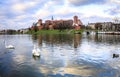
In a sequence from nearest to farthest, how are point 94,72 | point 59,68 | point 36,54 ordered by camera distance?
point 94,72, point 59,68, point 36,54

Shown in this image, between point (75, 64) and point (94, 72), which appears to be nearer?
point (94, 72)

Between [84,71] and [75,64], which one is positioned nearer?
[84,71]

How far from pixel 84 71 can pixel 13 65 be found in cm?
1057

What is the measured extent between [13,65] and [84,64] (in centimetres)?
1062

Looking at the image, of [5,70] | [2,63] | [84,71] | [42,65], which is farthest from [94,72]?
[2,63]

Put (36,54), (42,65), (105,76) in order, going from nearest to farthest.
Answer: (105,76) → (42,65) → (36,54)

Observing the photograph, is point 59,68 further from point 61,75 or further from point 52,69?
point 61,75

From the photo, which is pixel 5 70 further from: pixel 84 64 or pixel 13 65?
pixel 84 64

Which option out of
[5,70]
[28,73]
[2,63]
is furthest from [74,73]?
[2,63]

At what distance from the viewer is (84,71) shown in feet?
99.0

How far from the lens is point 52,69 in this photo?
3102 centimetres

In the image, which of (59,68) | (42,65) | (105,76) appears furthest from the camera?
(42,65)

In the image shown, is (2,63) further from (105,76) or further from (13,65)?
(105,76)

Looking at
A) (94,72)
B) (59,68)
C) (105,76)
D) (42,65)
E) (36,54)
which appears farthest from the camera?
(36,54)
